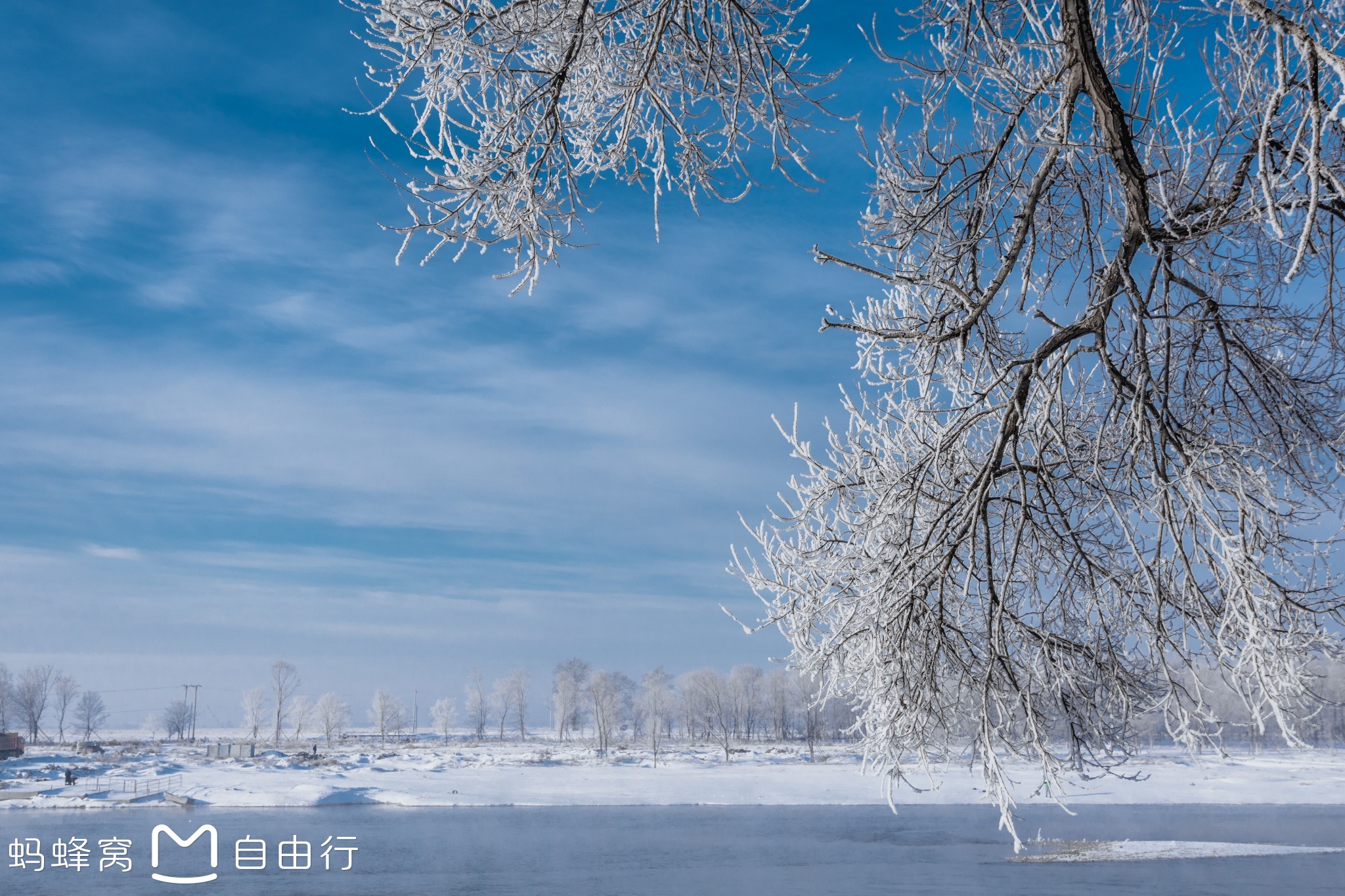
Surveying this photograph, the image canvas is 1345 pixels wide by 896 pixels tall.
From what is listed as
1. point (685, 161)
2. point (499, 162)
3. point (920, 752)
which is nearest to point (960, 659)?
point (920, 752)

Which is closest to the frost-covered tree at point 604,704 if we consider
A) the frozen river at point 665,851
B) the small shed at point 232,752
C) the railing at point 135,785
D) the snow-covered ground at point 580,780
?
the snow-covered ground at point 580,780

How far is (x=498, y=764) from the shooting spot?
182 feet

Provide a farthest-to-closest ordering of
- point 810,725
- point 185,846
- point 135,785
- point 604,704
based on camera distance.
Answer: point 604,704 → point 810,725 → point 135,785 → point 185,846

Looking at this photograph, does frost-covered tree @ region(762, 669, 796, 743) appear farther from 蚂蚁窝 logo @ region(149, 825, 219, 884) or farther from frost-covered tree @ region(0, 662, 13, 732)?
frost-covered tree @ region(0, 662, 13, 732)

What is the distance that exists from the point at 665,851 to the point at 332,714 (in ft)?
259

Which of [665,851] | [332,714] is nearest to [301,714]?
[332,714]

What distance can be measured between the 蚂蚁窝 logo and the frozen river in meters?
0.22

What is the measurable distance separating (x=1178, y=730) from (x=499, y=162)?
4102 mm

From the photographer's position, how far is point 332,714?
95.9 meters

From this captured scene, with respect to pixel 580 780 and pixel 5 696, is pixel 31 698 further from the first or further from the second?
pixel 580 780

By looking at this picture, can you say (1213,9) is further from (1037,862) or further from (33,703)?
(33,703)

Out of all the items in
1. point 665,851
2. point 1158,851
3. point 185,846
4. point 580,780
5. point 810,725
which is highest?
point 810,725

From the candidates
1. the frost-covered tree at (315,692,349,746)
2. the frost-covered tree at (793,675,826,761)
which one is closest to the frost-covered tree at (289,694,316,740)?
the frost-covered tree at (315,692,349,746)

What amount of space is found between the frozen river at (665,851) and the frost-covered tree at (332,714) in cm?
6042
